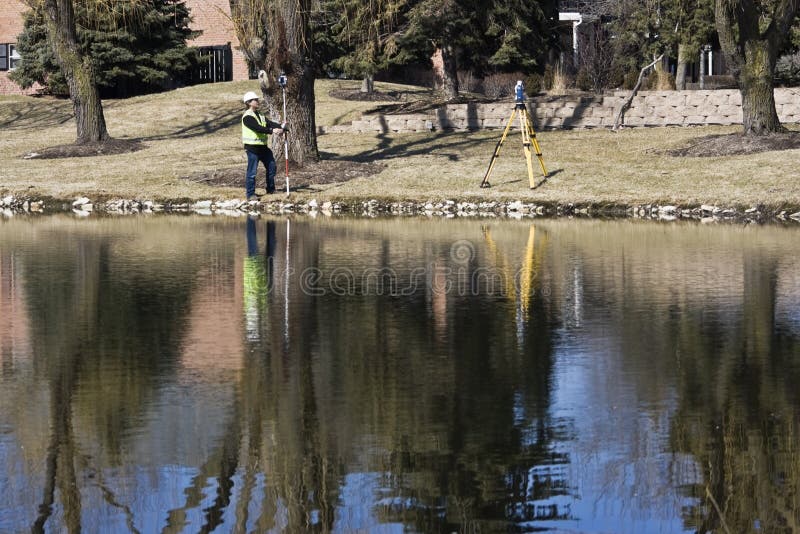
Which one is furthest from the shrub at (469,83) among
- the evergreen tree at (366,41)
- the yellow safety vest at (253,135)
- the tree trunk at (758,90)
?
the yellow safety vest at (253,135)

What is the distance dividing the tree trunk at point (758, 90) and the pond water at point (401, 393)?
45.8 feet

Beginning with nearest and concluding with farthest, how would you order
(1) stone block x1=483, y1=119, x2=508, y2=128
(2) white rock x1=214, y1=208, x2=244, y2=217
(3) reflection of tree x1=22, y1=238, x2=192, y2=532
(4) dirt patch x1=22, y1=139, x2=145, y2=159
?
1. (3) reflection of tree x1=22, y1=238, x2=192, y2=532
2. (2) white rock x1=214, y1=208, x2=244, y2=217
3. (4) dirt patch x1=22, y1=139, x2=145, y2=159
4. (1) stone block x1=483, y1=119, x2=508, y2=128

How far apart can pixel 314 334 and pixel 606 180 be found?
16.5 meters

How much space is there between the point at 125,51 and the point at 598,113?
64.9 ft

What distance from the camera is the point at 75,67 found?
34.2 m

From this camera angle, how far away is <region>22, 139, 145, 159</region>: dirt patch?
34594 millimetres

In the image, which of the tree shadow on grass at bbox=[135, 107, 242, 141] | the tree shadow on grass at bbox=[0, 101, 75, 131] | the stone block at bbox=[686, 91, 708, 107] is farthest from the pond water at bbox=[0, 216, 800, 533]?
the tree shadow on grass at bbox=[0, 101, 75, 131]

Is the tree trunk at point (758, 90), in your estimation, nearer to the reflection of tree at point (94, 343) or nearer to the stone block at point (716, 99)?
the stone block at point (716, 99)

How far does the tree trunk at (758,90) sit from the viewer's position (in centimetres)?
2919

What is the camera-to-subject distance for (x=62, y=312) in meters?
12.1

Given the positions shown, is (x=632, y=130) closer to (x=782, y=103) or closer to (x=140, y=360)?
(x=782, y=103)

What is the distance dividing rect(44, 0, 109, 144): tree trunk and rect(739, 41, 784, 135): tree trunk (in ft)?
53.4

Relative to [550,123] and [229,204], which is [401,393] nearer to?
[229,204]

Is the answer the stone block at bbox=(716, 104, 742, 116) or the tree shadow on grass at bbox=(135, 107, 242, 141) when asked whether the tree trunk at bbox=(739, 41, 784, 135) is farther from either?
the tree shadow on grass at bbox=(135, 107, 242, 141)
